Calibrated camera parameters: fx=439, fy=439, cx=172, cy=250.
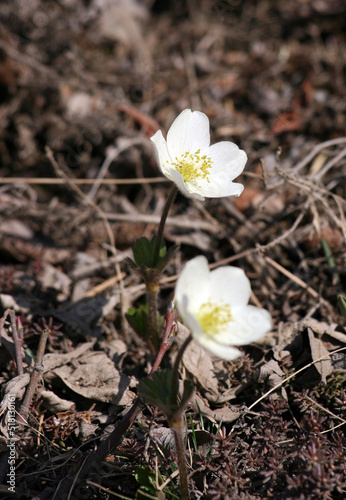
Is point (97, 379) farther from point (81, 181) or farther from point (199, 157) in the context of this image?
point (81, 181)

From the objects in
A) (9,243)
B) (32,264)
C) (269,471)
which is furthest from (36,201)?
(269,471)

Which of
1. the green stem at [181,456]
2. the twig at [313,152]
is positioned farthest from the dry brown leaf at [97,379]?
the twig at [313,152]

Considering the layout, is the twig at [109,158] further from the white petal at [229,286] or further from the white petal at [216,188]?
the white petal at [229,286]

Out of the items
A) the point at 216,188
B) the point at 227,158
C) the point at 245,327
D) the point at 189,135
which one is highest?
the point at 189,135

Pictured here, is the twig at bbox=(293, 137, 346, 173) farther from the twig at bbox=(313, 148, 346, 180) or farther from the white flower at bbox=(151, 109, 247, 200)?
the white flower at bbox=(151, 109, 247, 200)

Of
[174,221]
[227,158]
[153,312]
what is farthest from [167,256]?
[174,221]

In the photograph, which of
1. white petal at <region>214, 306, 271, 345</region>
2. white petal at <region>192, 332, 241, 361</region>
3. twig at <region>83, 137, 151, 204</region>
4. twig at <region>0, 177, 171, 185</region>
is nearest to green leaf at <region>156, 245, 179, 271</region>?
white petal at <region>214, 306, 271, 345</region>
